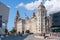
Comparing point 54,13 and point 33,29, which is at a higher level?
point 54,13

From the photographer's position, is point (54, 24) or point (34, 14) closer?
point (54, 24)

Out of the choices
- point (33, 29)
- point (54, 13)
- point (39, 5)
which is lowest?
point (33, 29)

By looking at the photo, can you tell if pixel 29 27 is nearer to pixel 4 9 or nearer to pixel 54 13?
pixel 54 13

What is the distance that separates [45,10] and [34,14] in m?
4.55

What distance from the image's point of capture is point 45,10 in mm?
34250

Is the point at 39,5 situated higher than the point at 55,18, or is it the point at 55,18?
the point at 39,5

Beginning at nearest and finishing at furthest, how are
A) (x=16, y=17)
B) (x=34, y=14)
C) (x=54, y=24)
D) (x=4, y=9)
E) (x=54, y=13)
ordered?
(x=4, y=9) < (x=54, y=24) < (x=54, y=13) < (x=34, y=14) < (x=16, y=17)

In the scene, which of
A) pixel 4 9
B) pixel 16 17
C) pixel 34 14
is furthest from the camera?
pixel 16 17

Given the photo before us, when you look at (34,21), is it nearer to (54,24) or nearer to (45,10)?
(45,10)

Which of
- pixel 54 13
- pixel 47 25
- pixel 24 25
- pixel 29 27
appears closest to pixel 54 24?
pixel 54 13

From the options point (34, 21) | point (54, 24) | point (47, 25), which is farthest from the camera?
point (34, 21)

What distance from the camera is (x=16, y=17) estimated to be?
43.0m

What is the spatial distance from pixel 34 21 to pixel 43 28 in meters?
3.06

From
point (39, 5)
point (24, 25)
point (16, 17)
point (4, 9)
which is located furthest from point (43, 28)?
point (4, 9)
